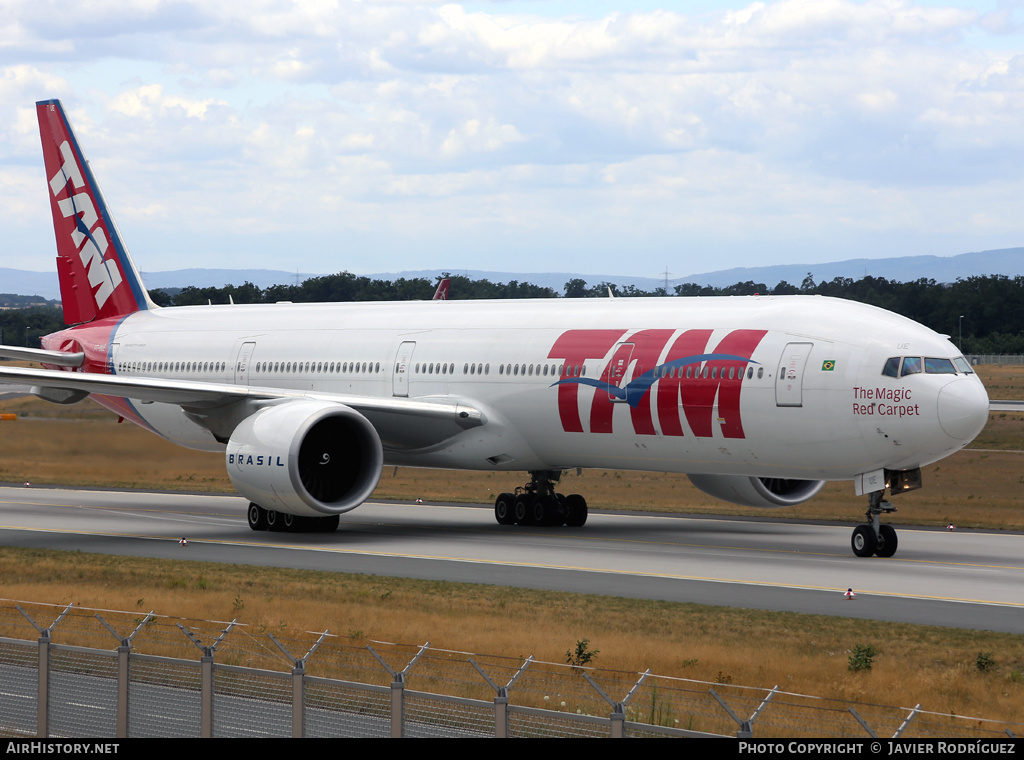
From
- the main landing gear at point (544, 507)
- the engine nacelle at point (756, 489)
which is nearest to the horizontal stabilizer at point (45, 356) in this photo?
the main landing gear at point (544, 507)

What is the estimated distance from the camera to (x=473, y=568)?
22.8m

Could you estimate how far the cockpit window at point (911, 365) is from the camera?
22.8 metres

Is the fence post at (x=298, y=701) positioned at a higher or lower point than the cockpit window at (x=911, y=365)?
lower

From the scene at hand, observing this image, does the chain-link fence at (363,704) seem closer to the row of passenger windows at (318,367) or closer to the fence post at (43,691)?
the fence post at (43,691)

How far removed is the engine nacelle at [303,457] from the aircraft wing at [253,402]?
0.78 meters

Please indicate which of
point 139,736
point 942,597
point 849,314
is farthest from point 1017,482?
point 139,736

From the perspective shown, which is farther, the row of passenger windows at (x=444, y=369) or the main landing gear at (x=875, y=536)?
the main landing gear at (x=875, y=536)

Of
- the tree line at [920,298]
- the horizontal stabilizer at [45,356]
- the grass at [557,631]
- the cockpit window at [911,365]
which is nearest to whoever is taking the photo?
the grass at [557,631]

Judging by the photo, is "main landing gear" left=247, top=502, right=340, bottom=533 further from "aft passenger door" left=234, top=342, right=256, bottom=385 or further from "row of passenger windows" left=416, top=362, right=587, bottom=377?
"aft passenger door" left=234, top=342, right=256, bottom=385

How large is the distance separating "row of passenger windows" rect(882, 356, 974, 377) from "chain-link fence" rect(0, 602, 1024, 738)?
1071 centimetres

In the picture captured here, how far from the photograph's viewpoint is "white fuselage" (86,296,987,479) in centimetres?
2314

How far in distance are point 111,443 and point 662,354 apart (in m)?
19.8

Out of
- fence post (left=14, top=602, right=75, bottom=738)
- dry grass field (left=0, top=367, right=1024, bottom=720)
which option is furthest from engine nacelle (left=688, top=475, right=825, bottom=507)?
fence post (left=14, top=602, right=75, bottom=738)

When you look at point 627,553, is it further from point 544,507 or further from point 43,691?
point 43,691
